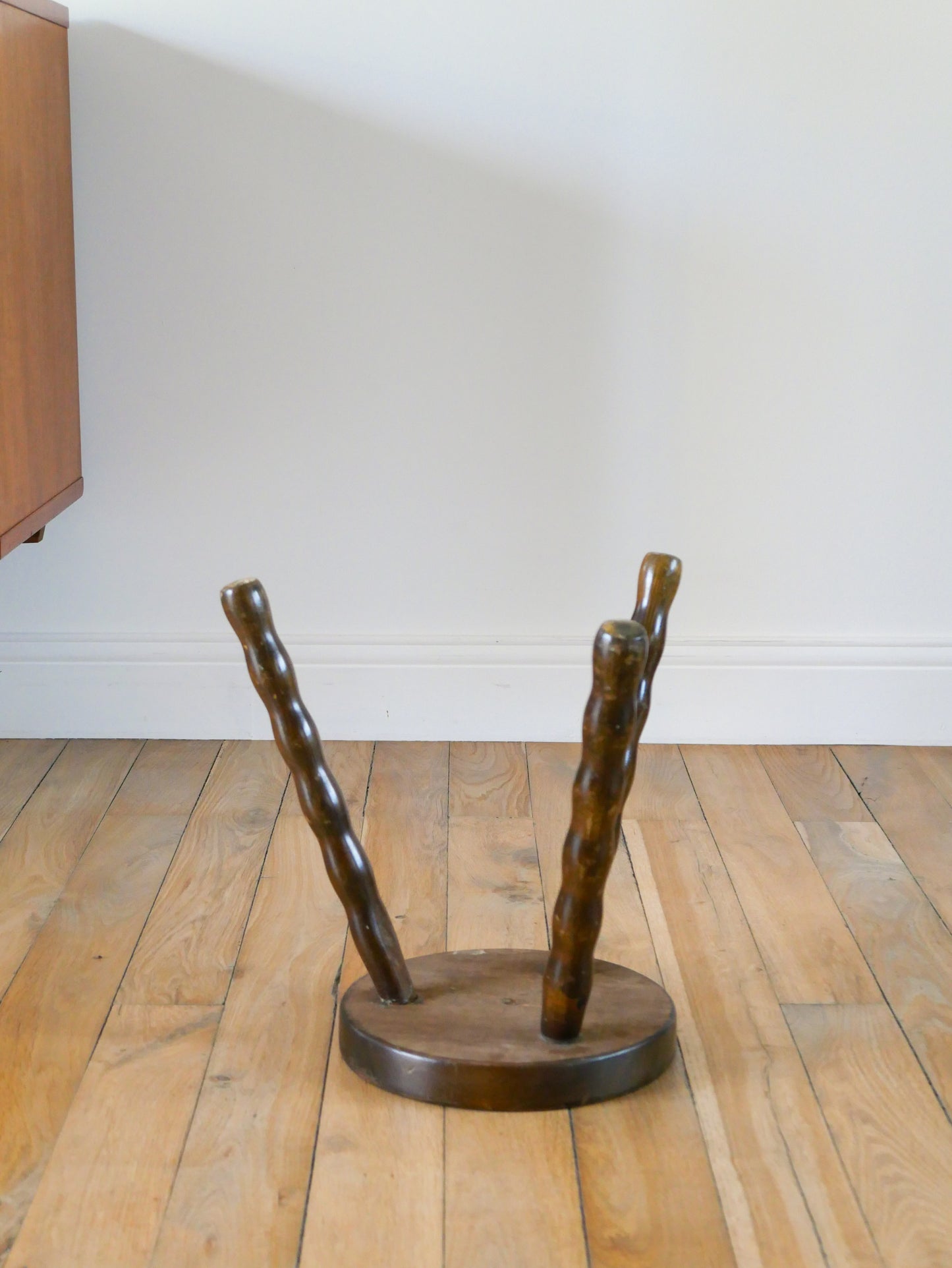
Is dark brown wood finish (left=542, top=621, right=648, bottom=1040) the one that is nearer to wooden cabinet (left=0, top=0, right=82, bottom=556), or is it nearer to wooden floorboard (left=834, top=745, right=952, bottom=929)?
wooden floorboard (left=834, top=745, right=952, bottom=929)

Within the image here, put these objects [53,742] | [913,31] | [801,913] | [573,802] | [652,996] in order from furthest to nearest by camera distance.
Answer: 1. [53,742]
2. [913,31]
3. [801,913]
4. [652,996]
5. [573,802]

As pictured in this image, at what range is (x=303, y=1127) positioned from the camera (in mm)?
1072

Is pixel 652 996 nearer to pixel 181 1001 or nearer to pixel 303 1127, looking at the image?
pixel 303 1127

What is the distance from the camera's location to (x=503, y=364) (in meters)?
1.96

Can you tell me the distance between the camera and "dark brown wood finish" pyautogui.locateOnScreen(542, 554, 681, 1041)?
97 cm

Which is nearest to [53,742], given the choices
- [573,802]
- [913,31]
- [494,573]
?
[494,573]

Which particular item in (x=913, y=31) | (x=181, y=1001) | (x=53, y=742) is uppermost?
(x=913, y=31)

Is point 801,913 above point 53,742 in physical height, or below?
above

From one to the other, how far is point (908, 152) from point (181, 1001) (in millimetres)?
1488

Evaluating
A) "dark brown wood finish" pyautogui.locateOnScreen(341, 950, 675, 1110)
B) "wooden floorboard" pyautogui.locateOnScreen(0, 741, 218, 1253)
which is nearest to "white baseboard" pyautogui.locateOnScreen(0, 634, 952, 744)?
"wooden floorboard" pyautogui.locateOnScreen(0, 741, 218, 1253)

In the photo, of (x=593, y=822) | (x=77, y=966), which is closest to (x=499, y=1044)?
(x=593, y=822)

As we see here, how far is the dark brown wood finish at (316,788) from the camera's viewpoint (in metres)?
1.08

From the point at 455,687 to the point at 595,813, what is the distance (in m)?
1.03

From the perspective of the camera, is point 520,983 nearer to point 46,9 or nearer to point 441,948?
point 441,948
